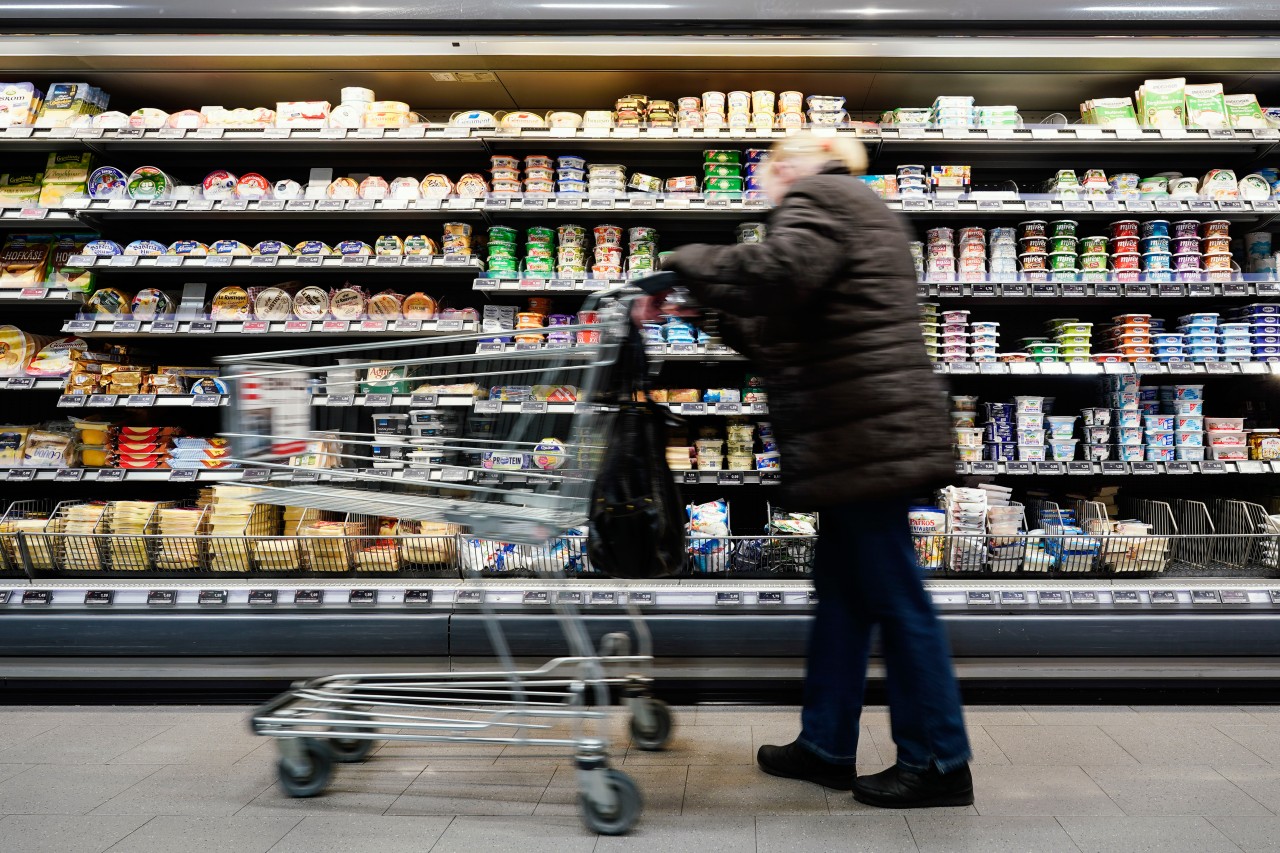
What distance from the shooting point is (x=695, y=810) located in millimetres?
1935

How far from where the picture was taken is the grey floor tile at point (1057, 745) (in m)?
2.20

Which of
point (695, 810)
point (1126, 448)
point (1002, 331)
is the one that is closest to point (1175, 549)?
point (1126, 448)

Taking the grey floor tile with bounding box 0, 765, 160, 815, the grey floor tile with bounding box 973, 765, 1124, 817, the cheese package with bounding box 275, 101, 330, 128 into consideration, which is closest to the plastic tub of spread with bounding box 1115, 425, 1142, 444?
the grey floor tile with bounding box 973, 765, 1124, 817

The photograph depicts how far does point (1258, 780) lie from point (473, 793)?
1.99 metres

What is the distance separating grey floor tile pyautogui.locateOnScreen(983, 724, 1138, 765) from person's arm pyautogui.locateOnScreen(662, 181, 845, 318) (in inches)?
57.3

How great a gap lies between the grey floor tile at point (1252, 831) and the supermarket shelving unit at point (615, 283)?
796 mm

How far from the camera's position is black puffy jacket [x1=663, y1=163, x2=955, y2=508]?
5.68 ft

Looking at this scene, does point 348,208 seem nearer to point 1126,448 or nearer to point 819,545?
point 819,545

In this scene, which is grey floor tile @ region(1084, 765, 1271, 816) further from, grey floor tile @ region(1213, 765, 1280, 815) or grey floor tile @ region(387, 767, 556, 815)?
grey floor tile @ region(387, 767, 556, 815)

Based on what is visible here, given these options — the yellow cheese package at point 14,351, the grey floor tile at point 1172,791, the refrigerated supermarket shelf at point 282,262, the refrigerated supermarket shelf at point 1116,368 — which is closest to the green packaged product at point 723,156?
the refrigerated supermarket shelf at point 282,262

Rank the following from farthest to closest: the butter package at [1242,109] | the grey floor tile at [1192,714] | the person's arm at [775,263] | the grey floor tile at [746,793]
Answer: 1. the butter package at [1242,109]
2. the grey floor tile at [1192,714]
3. the grey floor tile at [746,793]
4. the person's arm at [775,263]

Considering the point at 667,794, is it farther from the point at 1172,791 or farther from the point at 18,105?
the point at 18,105

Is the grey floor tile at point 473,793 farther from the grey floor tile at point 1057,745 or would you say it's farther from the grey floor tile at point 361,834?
the grey floor tile at point 1057,745

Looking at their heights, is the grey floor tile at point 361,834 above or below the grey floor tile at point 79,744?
below
